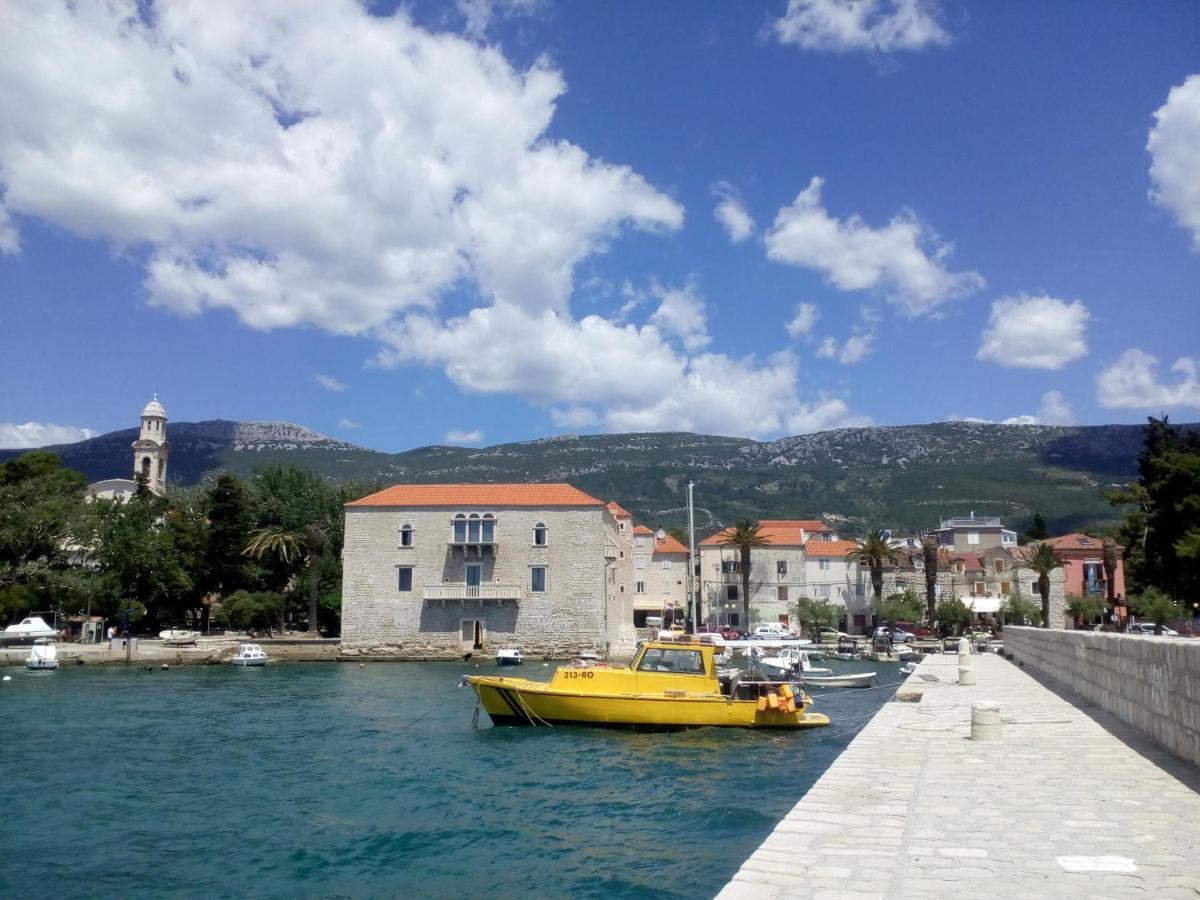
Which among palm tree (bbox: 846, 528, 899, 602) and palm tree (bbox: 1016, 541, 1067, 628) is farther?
palm tree (bbox: 846, 528, 899, 602)

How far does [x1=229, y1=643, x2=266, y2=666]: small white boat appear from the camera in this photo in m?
43.9

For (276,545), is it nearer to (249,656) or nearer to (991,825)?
(249,656)

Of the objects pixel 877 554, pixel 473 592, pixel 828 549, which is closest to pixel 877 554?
pixel 877 554

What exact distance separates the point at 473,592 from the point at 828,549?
92.9ft

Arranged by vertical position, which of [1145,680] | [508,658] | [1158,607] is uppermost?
[1145,680]

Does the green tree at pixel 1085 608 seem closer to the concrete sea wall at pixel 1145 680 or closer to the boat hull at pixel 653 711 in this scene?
the concrete sea wall at pixel 1145 680

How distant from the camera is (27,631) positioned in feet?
148

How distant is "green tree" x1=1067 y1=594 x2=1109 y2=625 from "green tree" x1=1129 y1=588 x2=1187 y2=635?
6800 millimetres

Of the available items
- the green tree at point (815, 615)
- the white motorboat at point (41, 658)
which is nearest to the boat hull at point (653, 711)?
the white motorboat at point (41, 658)

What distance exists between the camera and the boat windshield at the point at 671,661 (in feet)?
65.6

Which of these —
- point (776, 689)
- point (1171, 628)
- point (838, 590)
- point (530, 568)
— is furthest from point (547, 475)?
point (776, 689)

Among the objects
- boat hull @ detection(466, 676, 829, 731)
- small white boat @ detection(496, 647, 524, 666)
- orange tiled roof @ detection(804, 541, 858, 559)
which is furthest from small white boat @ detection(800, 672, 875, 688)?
orange tiled roof @ detection(804, 541, 858, 559)

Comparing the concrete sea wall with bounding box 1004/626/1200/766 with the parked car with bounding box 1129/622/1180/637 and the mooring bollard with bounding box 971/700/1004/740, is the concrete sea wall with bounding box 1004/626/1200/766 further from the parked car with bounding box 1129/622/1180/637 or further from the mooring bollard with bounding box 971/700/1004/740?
the parked car with bounding box 1129/622/1180/637

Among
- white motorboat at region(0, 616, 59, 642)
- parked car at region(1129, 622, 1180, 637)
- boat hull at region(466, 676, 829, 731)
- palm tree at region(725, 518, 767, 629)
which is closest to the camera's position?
boat hull at region(466, 676, 829, 731)
